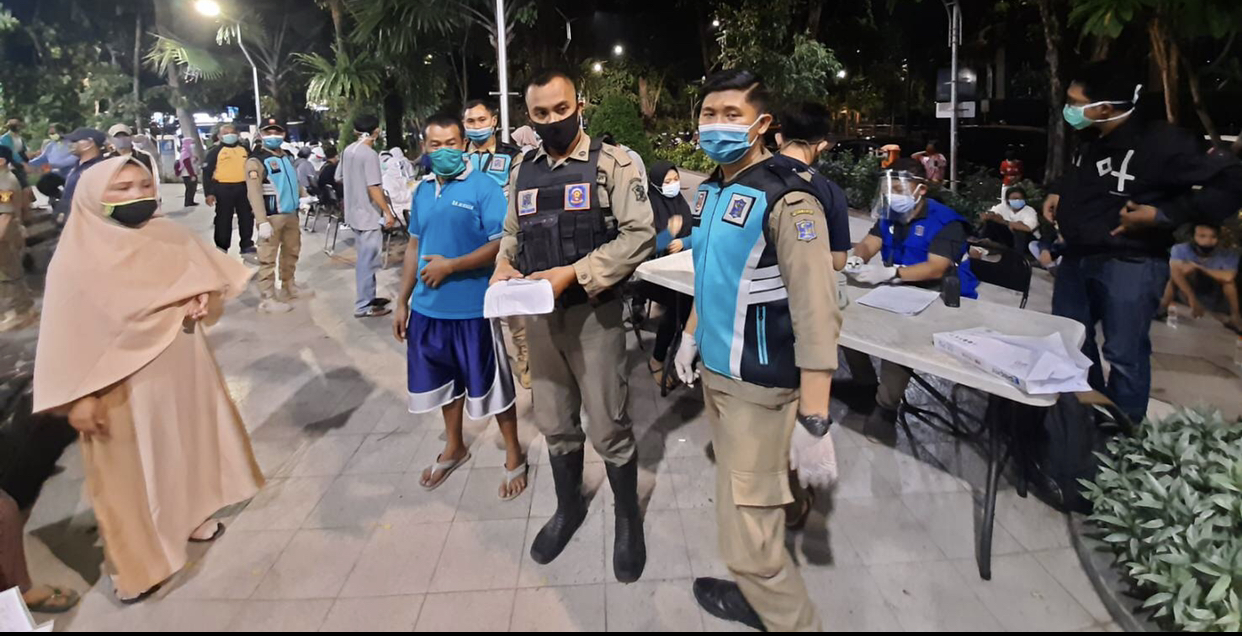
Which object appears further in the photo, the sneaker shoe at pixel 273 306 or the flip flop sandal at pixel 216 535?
the sneaker shoe at pixel 273 306

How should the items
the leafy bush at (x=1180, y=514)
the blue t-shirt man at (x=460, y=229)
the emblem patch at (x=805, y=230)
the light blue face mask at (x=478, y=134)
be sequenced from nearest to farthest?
the emblem patch at (x=805, y=230) < the leafy bush at (x=1180, y=514) < the blue t-shirt man at (x=460, y=229) < the light blue face mask at (x=478, y=134)

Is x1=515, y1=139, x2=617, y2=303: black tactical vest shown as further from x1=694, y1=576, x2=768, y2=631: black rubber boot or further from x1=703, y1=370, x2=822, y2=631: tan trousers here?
x1=694, y1=576, x2=768, y2=631: black rubber boot

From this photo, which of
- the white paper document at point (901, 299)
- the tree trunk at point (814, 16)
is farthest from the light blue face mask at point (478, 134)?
the tree trunk at point (814, 16)

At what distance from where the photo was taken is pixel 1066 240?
3.17 meters

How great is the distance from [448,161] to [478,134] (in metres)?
0.38

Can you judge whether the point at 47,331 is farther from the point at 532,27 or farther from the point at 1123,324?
the point at 532,27

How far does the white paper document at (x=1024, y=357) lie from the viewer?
2195 mm

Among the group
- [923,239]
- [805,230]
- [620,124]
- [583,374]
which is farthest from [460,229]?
[620,124]

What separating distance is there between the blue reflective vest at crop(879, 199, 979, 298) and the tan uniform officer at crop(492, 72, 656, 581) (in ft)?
5.50

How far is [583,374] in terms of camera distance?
2508mm

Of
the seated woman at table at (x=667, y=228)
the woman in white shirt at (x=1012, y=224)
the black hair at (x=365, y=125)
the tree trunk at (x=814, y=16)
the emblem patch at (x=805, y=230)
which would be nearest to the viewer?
the emblem patch at (x=805, y=230)

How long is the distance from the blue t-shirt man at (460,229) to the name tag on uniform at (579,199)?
739 mm

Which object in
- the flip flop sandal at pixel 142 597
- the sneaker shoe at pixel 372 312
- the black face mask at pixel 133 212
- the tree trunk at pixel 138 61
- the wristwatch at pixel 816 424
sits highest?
the tree trunk at pixel 138 61

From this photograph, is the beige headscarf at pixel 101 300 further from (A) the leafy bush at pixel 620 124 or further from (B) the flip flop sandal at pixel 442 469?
(A) the leafy bush at pixel 620 124
